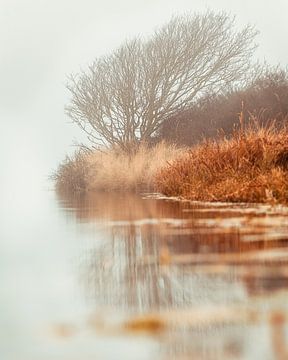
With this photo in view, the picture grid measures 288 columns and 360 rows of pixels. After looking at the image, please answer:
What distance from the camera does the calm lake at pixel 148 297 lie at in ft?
4.25

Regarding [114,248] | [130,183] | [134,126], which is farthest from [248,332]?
[134,126]

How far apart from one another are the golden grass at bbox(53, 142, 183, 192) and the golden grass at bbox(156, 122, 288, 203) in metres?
3.48

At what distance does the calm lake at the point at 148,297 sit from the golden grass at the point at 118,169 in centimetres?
1025

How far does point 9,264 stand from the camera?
2.64 metres

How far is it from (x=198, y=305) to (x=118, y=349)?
0.45 meters

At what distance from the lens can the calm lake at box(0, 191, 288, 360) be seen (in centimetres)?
130

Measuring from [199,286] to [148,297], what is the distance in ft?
0.81

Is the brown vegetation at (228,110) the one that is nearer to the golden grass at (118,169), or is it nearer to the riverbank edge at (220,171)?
the golden grass at (118,169)

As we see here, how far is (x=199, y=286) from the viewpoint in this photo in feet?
6.48

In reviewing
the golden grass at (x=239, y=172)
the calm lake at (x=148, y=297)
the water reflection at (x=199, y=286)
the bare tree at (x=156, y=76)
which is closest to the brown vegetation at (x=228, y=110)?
the bare tree at (x=156, y=76)

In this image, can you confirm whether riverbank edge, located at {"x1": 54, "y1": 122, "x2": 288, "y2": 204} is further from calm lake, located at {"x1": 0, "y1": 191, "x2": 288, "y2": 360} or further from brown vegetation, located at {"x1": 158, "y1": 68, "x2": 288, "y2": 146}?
brown vegetation, located at {"x1": 158, "y1": 68, "x2": 288, "y2": 146}

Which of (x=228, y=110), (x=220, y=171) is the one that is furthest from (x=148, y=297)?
(x=228, y=110)

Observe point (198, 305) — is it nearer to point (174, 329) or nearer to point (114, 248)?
point (174, 329)

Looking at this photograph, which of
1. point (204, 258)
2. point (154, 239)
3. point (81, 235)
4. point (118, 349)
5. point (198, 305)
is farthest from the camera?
point (81, 235)
